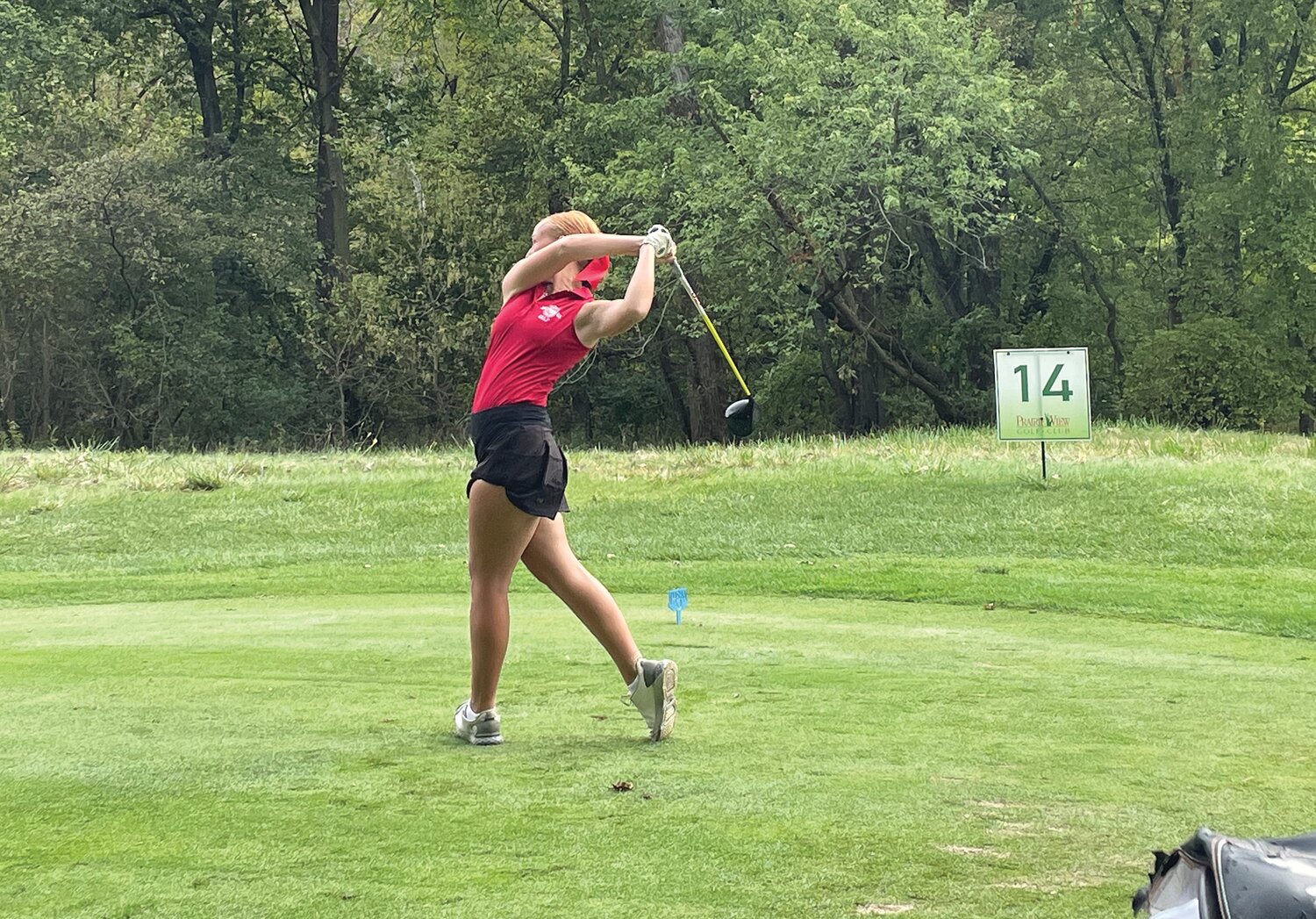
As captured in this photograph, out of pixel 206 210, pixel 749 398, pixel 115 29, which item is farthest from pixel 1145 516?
pixel 115 29

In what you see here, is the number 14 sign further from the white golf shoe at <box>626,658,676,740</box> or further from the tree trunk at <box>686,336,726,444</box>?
the tree trunk at <box>686,336,726,444</box>

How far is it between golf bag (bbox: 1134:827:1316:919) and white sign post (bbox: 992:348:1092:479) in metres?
12.0

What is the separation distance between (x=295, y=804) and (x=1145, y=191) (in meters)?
33.5

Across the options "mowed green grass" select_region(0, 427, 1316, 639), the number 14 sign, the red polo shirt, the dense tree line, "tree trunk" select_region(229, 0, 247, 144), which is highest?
"tree trunk" select_region(229, 0, 247, 144)

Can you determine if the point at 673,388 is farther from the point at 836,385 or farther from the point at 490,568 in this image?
the point at 490,568

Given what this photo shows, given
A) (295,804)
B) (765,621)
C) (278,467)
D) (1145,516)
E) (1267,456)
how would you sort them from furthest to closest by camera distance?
(278,467) → (1267,456) → (1145,516) → (765,621) → (295,804)

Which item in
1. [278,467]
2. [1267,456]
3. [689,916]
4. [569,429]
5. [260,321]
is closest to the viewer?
[689,916]

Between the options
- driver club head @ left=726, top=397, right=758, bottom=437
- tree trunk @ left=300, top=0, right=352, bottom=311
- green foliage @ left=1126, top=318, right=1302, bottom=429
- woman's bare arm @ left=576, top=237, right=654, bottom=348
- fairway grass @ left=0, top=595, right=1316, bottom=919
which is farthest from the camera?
tree trunk @ left=300, top=0, right=352, bottom=311

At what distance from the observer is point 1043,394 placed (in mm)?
13648

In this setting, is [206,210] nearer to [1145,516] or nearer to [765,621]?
[1145,516]

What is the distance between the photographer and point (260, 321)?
3506 cm

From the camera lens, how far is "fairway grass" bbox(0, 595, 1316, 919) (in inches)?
116

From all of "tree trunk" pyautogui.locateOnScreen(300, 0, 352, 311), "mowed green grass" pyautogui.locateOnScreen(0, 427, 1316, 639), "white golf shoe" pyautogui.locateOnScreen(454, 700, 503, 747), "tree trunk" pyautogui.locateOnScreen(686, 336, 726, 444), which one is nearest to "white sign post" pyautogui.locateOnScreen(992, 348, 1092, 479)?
"mowed green grass" pyautogui.locateOnScreen(0, 427, 1316, 639)

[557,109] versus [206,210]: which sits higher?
[557,109]
